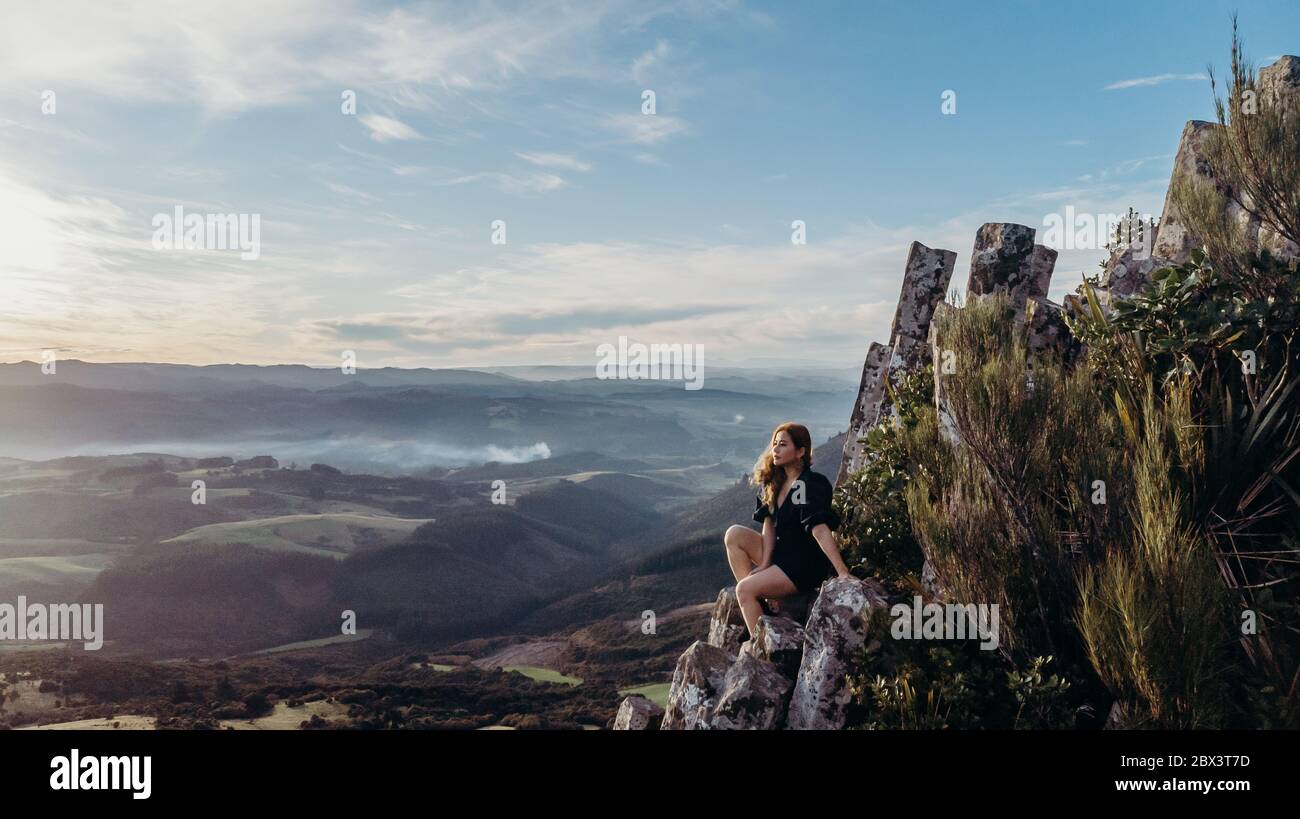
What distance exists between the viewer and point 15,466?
613 ft

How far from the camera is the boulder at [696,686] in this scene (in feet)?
22.5

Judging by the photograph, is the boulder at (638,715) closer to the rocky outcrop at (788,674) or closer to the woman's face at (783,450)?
the rocky outcrop at (788,674)

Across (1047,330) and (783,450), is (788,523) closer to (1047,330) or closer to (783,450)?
(783,450)

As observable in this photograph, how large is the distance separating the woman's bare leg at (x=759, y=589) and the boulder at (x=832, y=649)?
31.1 inches

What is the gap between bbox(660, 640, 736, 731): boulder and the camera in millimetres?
6852

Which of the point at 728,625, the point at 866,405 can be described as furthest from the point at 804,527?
the point at 866,405

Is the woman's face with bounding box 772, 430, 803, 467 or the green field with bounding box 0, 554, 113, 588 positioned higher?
the woman's face with bounding box 772, 430, 803, 467

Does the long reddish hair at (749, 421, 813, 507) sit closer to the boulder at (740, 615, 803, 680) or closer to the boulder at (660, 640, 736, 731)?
the boulder at (740, 615, 803, 680)

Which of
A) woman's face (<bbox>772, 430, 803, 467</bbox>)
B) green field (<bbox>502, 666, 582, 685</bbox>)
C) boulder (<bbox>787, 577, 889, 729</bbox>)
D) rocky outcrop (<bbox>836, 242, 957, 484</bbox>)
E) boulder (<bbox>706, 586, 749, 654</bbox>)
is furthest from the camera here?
green field (<bbox>502, 666, 582, 685</bbox>)

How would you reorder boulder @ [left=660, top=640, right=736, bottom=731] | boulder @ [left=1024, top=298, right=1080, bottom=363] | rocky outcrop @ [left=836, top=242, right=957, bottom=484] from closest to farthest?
boulder @ [left=660, top=640, right=736, bottom=731]
boulder @ [left=1024, top=298, right=1080, bottom=363]
rocky outcrop @ [left=836, top=242, right=957, bottom=484]

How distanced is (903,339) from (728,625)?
4.50 meters

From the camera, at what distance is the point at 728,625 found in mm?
8711

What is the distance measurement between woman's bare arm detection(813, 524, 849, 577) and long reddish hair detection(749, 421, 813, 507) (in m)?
0.64

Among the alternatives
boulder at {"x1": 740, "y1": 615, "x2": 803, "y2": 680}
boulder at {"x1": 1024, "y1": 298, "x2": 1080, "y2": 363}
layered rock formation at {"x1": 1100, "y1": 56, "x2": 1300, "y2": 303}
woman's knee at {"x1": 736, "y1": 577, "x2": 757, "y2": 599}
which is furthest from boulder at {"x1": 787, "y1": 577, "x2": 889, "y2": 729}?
layered rock formation at {"x1": 1100, "y1": 56, "x2": 1300, "y2": 303}
